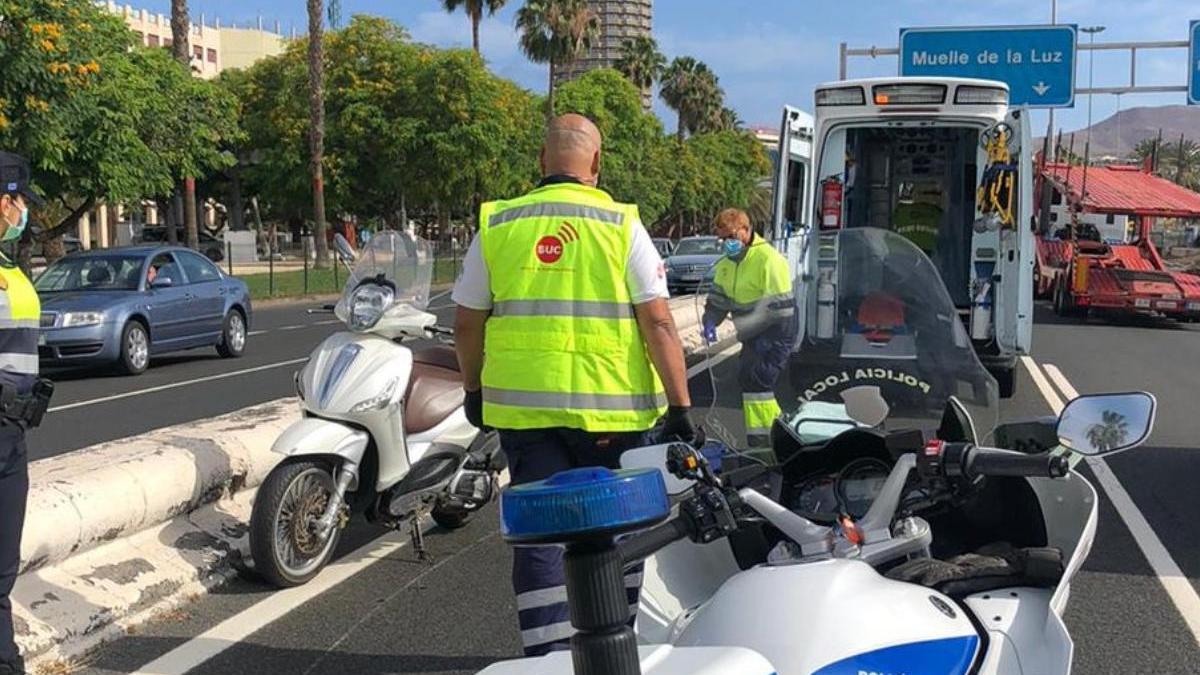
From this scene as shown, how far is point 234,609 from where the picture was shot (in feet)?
17.4

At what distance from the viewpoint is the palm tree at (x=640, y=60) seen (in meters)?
74.9

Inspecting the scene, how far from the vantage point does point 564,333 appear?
3.63m

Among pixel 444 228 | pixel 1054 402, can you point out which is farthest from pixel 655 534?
pixel 444 228

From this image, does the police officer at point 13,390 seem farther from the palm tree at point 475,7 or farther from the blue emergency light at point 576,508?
the palm tree at point 475,7

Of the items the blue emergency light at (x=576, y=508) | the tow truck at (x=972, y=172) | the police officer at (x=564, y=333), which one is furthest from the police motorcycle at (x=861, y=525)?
the tow truck at (x=972, y=172)

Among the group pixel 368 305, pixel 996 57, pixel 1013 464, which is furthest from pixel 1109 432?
pixel 996 57

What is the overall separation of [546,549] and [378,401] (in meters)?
2.30

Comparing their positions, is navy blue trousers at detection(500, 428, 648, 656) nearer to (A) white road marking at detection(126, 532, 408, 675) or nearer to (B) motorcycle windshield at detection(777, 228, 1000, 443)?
(B) motorcycle windshield at detection(777, 228, 1000, 443)

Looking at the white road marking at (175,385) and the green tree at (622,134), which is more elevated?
→ the green tree at (622,134)

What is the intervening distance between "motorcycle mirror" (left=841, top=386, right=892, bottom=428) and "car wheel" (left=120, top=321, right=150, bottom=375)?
12.7 m

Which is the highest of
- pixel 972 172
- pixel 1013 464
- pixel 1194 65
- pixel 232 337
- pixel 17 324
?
pixel 1194 65

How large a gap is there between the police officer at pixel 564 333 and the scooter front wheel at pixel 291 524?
1897 millimetres

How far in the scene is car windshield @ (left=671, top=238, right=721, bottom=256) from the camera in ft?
104

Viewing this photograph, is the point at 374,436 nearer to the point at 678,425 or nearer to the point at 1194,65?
the point at 678,425
